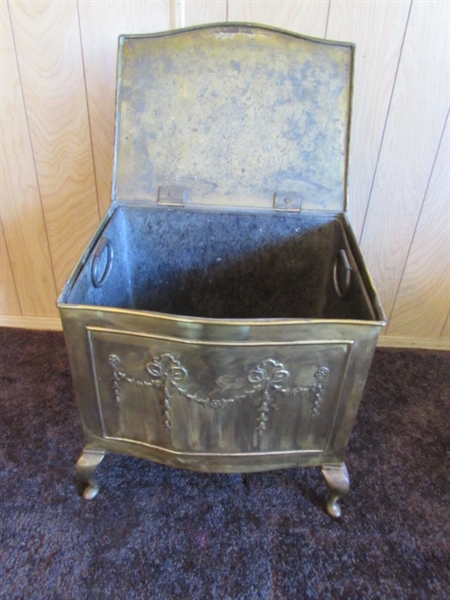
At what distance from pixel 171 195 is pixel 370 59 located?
0.58 meters

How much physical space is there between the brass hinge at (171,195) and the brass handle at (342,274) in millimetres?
372

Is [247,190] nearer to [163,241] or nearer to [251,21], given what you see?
[163,241]

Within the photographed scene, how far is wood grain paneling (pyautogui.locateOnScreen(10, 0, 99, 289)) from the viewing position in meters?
1.09

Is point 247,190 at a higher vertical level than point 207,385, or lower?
higher

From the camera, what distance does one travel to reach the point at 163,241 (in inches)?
44.1

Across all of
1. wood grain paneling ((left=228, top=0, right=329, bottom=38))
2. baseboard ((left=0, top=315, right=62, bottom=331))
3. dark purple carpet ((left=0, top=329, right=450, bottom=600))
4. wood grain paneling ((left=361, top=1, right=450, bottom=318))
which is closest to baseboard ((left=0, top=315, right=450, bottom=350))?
baseboard ((left=0, top=315, right=62, bottom=331))

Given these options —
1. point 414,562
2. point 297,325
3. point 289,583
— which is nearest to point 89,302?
point 297,325

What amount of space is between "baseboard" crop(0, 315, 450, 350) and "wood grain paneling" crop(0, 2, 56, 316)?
25 millimetres

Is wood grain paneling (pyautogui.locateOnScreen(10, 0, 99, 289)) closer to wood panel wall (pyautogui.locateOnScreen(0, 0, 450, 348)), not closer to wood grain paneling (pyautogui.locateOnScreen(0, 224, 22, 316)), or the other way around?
wood panel wall (pyautogui.locateOnScreen(0, 0, 450, 348))

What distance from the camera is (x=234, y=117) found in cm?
102

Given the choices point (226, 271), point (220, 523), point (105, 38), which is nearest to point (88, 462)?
point (220, 523)

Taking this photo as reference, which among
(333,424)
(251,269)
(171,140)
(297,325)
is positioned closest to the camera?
(297,325)

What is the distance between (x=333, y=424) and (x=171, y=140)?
0.69 meters

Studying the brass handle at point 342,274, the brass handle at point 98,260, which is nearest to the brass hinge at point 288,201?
the brass handle at point 342,274
